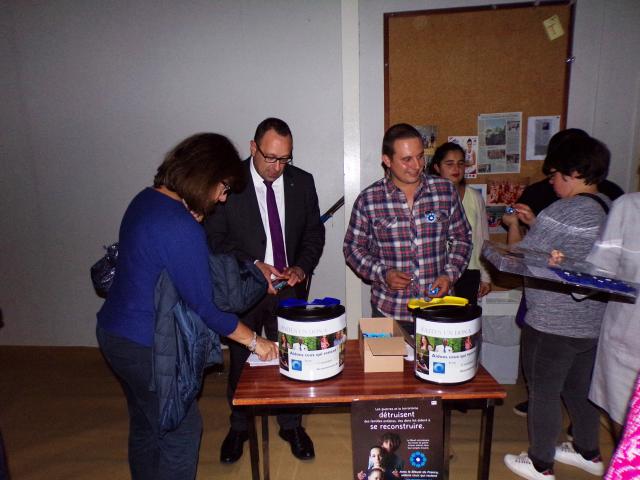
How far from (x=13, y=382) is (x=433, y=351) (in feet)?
10.9

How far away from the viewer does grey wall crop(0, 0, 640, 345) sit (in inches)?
111

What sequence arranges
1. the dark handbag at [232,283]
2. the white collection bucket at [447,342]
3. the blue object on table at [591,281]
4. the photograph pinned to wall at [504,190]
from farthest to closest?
the photograph pinned to wall at [504,190]
the dark handbag at [232,283]
the white collection bucket at [447,342]
the blue object on table at [591,281]

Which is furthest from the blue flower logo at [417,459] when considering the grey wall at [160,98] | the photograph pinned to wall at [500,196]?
the photograph pinned to wall at [500,196]

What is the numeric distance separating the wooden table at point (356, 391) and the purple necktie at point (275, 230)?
0.82 m

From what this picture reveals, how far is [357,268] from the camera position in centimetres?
207

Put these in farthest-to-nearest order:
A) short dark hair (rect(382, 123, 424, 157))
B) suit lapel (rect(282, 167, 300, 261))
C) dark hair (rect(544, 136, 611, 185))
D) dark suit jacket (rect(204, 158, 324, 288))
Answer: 1. suit lapel (rect(282, 167, 300, 261))
2. dark suit jacket (rect(204, 158, 324, 288))
3. short dark hair (rect(382, 123, 424, 157))
4. dark hair (rect(544, 136, 611, 185))

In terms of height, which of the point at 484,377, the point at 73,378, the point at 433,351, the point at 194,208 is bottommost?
the point at 73,378

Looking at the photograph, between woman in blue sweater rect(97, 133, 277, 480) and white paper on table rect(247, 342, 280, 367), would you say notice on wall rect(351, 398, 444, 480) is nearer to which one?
white paper on table rect(247, 342, 280, 367)

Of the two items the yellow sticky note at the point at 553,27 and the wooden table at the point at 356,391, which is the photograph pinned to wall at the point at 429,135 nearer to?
the yellow sticky note at the point at 553,27

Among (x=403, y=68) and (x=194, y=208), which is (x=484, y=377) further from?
(x=403, y=68)

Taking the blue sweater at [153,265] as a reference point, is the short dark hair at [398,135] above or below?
above

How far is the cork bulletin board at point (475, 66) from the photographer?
2768 millimetres

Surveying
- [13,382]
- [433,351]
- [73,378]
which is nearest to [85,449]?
[73,378]

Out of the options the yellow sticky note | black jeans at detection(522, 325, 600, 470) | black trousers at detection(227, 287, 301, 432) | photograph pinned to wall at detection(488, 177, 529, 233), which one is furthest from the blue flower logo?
the yellow sticky note
